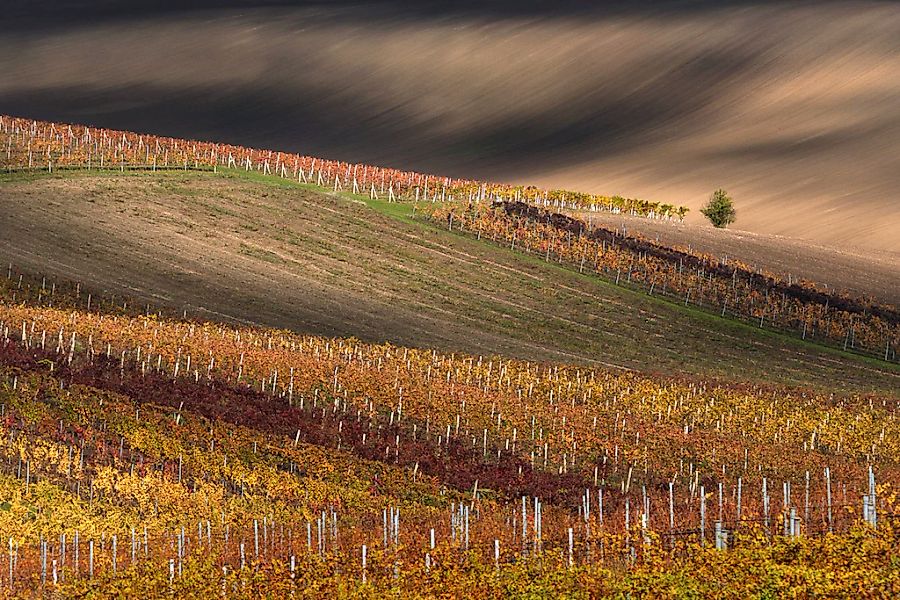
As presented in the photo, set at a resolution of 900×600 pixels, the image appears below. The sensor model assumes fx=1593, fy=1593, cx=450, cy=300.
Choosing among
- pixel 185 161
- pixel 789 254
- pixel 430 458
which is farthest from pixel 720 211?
pixel 430 458

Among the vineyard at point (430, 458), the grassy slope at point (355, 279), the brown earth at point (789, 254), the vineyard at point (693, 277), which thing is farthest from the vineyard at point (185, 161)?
the vineyard at point (430, 458)

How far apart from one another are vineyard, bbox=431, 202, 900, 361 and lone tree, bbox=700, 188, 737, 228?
47355mm

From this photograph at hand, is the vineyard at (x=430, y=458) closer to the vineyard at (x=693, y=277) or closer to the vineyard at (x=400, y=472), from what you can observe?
the vineyard at (x=400, y=472)

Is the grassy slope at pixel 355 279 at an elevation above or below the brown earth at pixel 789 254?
below

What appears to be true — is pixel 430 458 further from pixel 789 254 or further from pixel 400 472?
pixel 789 254

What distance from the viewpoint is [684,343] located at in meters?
80.1

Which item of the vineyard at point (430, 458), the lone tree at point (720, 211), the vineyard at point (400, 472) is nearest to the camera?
the vineyard at point (400, 472)

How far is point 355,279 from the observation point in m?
87.0

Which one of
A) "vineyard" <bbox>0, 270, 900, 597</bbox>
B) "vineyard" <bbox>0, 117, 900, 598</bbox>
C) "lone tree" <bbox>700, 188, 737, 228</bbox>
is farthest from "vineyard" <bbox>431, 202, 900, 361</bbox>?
"lone tree" <bbox>700, 188, 737, 228</bbox>

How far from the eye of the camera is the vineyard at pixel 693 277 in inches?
3413

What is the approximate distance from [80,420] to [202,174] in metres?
65.8

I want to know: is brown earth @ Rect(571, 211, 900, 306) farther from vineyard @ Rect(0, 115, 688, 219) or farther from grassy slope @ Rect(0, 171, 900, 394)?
grassy slope @ Rect(0, 171, 900, 394)

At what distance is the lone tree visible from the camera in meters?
154

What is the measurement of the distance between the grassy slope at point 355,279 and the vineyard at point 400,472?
7940 mm
